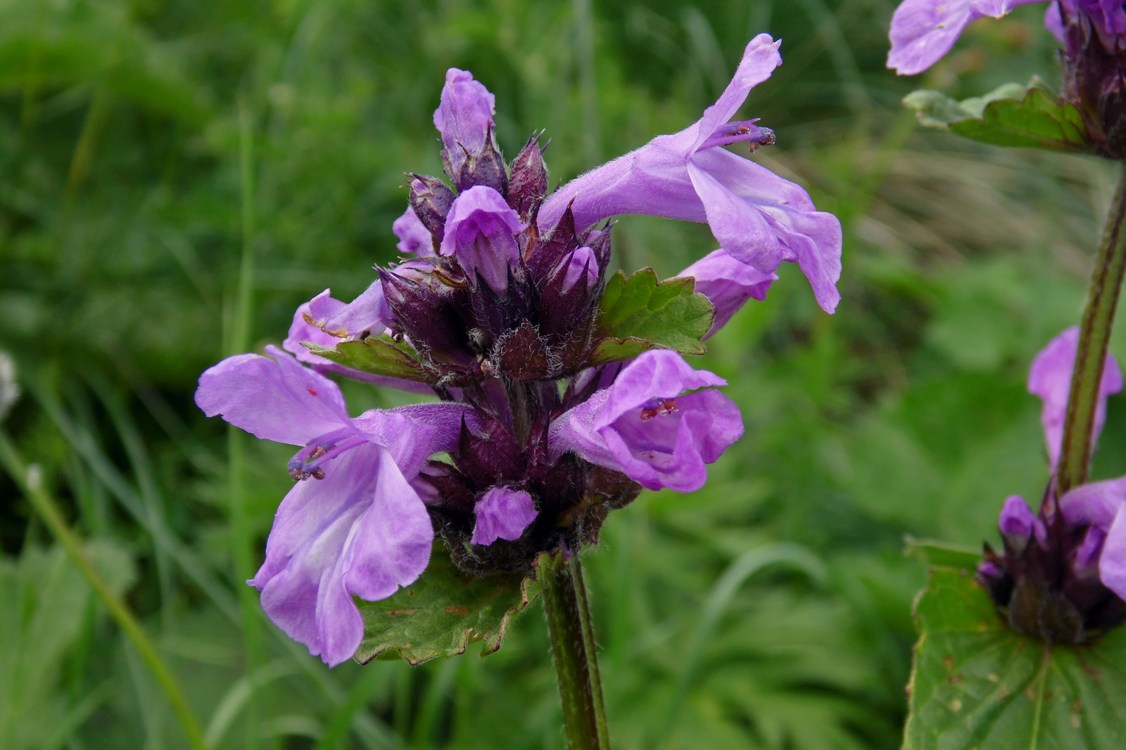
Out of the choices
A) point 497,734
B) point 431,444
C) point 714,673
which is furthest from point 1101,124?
point 497,734

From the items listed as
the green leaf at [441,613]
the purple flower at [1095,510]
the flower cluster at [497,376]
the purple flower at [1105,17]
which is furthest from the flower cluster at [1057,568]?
the green leaf at [441,613]

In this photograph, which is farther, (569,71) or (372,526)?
(569,71)

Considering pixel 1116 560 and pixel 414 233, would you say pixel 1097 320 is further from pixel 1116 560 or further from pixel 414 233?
pixel 414 233

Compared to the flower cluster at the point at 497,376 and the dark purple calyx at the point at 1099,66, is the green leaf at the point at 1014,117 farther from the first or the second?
the flower cluster at the point at 497,376

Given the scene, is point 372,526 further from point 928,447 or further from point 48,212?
point 48,212

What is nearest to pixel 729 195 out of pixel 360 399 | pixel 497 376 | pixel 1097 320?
pixel 497 376
